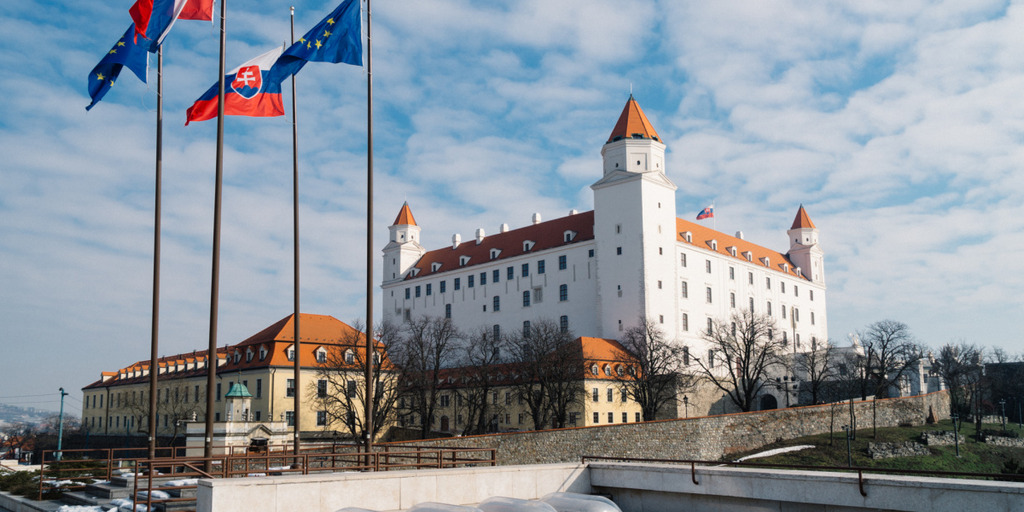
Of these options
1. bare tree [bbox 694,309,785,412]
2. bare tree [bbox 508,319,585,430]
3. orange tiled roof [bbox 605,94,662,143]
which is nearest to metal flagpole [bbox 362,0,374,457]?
bare tree [bbox 508,319,585,430]

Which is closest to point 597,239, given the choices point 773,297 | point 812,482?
point 773,297

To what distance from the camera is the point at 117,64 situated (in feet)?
68.2

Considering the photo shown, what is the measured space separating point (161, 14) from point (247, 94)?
288cm

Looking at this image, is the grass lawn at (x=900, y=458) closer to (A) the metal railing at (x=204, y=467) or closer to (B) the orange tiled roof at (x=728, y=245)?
(B) the orange tiled roof at (x=728, y=245)

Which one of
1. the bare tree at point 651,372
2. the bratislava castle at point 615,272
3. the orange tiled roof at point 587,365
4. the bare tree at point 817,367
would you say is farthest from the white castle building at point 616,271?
the orange tiled roof at point 587,365

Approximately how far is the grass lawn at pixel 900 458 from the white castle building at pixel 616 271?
62.1 feet

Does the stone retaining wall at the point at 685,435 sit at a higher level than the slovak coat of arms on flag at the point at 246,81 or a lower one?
lower

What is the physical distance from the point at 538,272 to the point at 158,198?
6641cm

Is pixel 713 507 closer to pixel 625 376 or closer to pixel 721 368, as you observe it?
pixel 625 376

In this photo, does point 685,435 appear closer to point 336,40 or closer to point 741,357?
point 741,357

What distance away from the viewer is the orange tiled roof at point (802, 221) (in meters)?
110

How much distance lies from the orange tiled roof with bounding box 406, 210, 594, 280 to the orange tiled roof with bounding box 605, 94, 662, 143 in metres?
9.60

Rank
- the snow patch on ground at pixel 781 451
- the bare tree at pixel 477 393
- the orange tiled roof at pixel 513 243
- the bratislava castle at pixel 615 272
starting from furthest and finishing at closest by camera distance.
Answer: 1. the orange tiled roof at pixel 513 243
2. the bratislava castle at pixel 615 272
3. the bare tree at pixel 477 393
4. the snow patch on ground at pixel 781 451

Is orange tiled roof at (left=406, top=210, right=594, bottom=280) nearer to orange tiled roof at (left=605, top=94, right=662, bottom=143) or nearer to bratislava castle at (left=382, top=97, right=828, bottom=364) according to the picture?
bratislava castle at (left=382, top=97, right=828, bottom=364)
